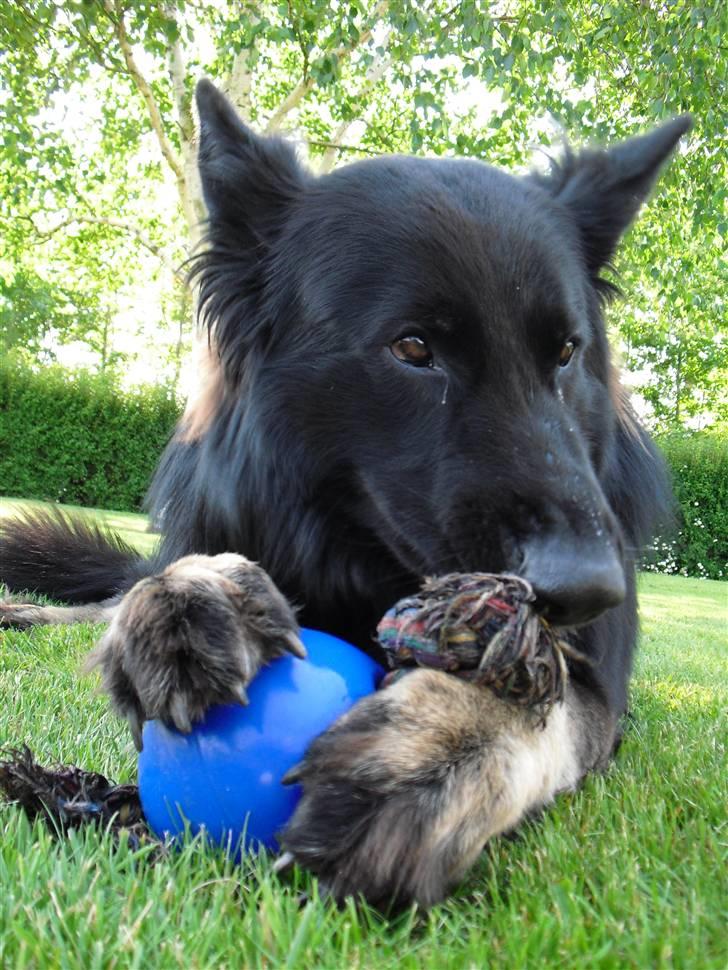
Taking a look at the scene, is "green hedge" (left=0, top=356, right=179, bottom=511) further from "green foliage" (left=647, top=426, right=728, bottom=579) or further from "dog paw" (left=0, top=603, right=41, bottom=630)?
"dog paw" (left=0, top=603, right=41, bottom=630)

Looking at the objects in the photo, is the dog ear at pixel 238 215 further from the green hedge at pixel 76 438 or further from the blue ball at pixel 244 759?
the green hedge at pixel 76 438

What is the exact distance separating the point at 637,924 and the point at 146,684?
39.7 inches

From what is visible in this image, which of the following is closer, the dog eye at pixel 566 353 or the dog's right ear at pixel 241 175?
the dog eye at pixel 566 353

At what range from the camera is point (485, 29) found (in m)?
9.02

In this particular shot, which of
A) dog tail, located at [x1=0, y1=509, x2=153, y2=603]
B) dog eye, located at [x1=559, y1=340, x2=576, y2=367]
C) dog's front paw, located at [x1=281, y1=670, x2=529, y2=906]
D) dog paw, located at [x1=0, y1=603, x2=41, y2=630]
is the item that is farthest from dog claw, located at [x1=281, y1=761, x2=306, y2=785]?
dog tail, located at [x1=0, y1=509, x2=153, y2=603]

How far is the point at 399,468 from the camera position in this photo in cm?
247

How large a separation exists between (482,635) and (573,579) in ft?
0.82

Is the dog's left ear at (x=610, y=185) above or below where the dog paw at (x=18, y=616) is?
above

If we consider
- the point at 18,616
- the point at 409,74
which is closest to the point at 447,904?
the point at 18,616

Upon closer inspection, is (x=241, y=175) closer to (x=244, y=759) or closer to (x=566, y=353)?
(x=566, y=353)

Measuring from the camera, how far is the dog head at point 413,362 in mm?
2250

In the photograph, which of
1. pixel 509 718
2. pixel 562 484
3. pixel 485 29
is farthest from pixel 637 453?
pixel 485 29

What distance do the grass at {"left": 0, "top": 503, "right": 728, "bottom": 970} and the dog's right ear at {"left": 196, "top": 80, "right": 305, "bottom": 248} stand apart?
189 cm

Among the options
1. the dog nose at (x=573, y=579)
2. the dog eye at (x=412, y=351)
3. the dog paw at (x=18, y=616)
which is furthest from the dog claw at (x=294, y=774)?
the dog paw at (x=18, y=616)
